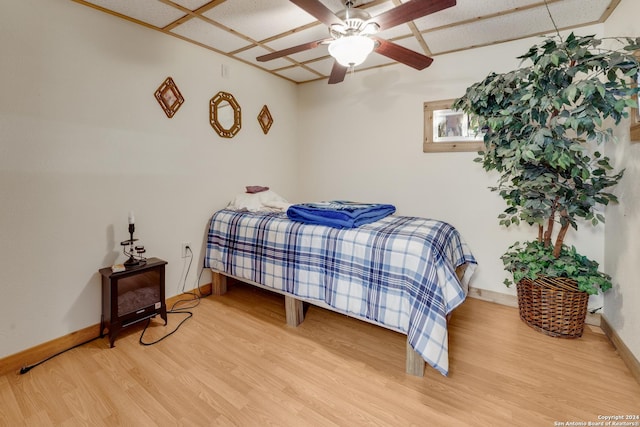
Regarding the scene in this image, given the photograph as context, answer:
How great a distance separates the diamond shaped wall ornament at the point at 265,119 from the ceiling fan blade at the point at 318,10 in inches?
70.4

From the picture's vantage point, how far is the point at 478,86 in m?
2.03

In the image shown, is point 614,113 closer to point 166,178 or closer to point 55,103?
point 166,178

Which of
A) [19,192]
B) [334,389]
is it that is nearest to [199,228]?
[19,192]

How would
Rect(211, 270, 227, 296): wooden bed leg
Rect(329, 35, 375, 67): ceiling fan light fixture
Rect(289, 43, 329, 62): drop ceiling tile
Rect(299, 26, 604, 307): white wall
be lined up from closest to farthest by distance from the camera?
Rect(329, 35, 375, 67): ceiling fan light fixture → Rect(299, 26, 604, 307): white wall → Rect(289, 43, 329, 62): drop ceiling tile → Rect(211, 270, 227, 296): wooden bed leg

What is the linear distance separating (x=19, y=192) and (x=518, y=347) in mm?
3329

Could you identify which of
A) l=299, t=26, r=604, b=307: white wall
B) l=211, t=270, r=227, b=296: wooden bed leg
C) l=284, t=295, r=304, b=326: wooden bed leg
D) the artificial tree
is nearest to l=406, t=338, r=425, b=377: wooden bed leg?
l=284, t=295, r=304, b=326: wooden bed leg

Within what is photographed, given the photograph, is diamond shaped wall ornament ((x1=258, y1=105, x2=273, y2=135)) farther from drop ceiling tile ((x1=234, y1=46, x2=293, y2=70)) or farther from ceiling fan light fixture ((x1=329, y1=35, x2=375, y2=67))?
ceiling fan light fixture ((x1=329, y1=35, x2=375, y2=67))

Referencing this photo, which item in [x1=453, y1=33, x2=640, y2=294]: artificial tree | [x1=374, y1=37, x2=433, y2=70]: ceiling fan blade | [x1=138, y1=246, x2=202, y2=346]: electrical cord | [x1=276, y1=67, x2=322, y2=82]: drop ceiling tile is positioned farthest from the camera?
[x1=276, y1=67, x2=322, y2=82]: drop ceiling tile

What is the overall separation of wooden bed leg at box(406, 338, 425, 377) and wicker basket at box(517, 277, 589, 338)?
1088 millimetres

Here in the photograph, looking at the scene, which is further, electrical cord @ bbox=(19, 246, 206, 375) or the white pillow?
the white pillow

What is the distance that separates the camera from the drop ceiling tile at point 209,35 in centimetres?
230

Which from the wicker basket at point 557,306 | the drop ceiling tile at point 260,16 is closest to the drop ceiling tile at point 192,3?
the drop ceiling tile at point 260,16

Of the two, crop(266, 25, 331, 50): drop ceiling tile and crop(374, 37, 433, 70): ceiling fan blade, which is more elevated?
crop(266, 25, 331, 50): drop ceiling tile

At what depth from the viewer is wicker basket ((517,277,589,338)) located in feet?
6.57
